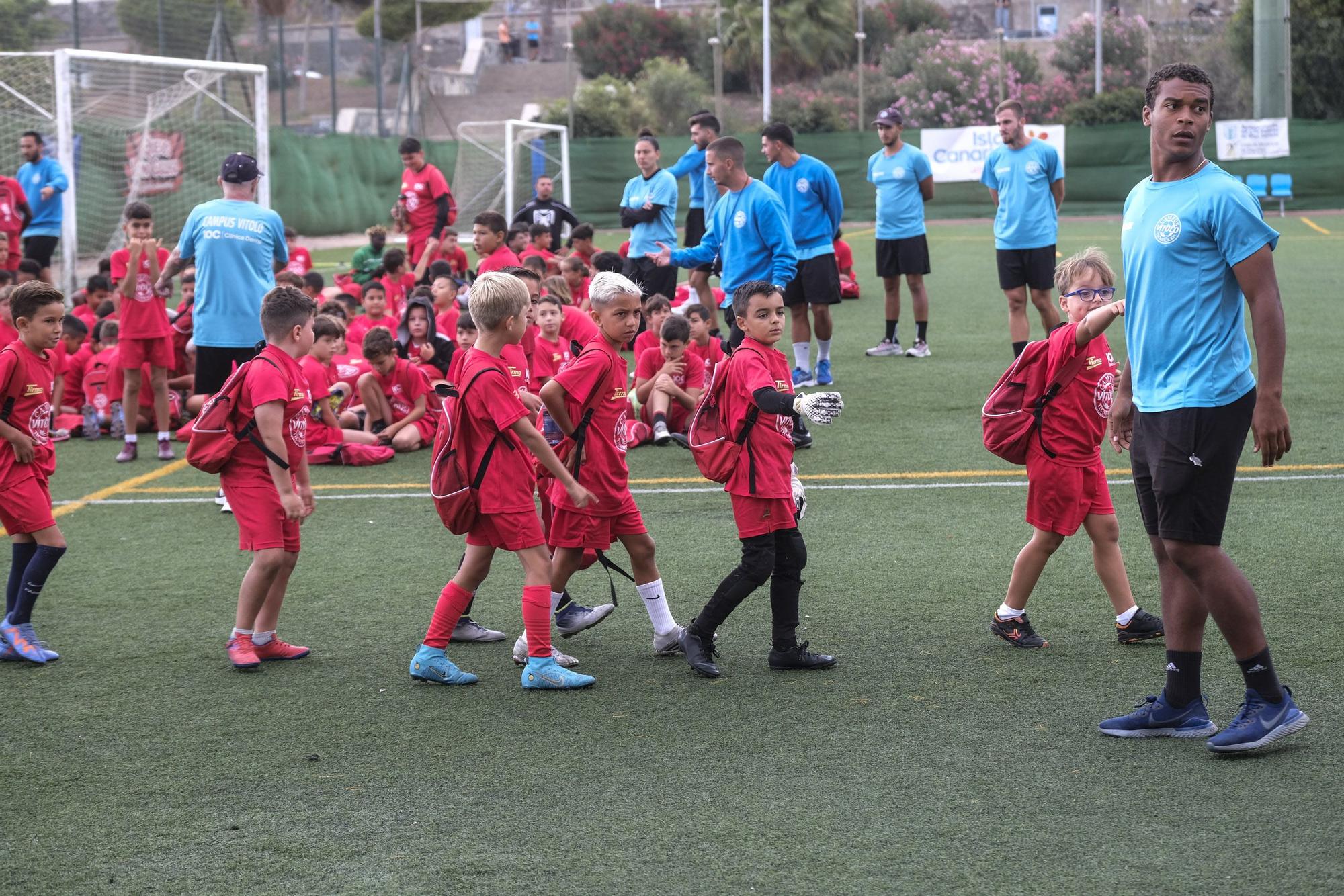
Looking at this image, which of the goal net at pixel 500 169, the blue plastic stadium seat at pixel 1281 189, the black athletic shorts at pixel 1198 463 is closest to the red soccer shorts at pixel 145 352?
the black athletic shorts at pixel 1198 463

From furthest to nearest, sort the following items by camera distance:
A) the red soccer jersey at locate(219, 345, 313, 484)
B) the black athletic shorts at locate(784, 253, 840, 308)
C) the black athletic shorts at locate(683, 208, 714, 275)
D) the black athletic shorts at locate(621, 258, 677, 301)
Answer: the black athletic shorts at locate(683, 208, 714, 275), the black athletic shorts at locate(621, 258, 677, 301), the black athletic shorts at locate(784, 253, 840, 308), the red soccer jersey at locate(219, 345, 313, 484)

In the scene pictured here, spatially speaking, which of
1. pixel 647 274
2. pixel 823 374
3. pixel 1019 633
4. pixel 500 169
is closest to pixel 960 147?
pixel 500 169

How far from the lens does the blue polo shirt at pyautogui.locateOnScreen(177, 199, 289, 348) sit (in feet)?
27.1

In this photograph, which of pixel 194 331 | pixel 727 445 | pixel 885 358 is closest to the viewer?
pixel 727 445

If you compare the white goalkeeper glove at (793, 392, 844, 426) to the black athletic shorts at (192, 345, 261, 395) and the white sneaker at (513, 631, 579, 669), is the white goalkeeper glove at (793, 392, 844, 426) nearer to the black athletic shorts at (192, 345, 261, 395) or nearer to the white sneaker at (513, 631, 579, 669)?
the white sneaker at (513, 631, 579, 669)

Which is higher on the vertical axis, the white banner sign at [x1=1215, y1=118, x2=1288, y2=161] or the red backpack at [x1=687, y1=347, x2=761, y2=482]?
the white banner sign at [x1=1215, y1=118, x2=1288, y2=161]

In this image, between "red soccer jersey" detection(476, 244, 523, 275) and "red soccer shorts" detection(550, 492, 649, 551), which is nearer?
"red soccer shorts" detection(550, 492, 649, 551)

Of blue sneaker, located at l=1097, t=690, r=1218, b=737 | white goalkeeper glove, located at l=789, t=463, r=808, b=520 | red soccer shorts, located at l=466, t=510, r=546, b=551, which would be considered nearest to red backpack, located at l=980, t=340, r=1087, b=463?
white goalkeeper glove, located at l=789, t=463, r=808, b=520

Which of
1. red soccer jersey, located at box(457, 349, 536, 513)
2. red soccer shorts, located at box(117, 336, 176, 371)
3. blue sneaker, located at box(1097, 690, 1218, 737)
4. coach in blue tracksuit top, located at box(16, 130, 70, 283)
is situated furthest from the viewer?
coach in blue tracksuit top, located at box(16, 130, 70, 283)

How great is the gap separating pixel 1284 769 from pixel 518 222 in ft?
41.9

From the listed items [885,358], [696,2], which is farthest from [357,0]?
[885,358]

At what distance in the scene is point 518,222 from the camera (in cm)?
1582

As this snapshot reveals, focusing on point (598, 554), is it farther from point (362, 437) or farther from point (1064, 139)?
point (1064, 139)

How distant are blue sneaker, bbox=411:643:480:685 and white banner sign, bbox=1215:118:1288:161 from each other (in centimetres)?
3408
